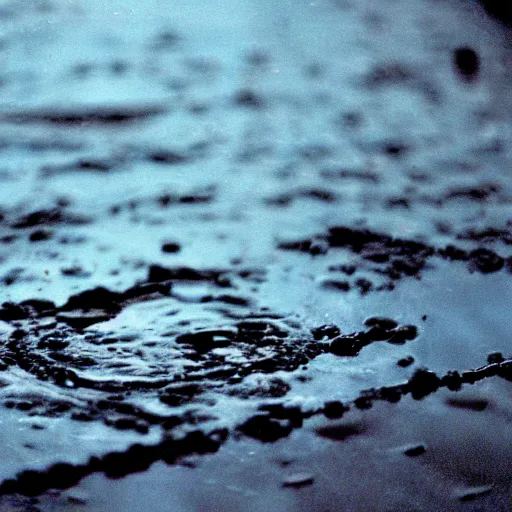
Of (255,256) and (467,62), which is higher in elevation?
(467,62)

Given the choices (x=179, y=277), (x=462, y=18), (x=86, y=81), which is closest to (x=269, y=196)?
(x=179, y=277)

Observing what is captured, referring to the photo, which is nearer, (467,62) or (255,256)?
(255,256)

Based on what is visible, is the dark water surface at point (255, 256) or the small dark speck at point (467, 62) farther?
the small dark speck at point (467, 62)

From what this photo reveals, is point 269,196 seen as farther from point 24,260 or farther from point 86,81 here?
point 86,81

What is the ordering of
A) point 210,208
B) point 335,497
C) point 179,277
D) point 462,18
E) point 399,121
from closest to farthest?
point 335,497 → point 179,277 → point 210,208 → point 399,121 → point 462,18

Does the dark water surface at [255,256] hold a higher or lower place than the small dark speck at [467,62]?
lower

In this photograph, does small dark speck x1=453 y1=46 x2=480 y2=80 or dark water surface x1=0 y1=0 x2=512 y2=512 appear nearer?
dark water surface x1=0 y1=0 x2=512 y2=512

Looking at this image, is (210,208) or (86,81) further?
(86,81)

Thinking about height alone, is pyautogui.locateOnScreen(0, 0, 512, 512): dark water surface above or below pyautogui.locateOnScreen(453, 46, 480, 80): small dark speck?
below
